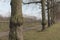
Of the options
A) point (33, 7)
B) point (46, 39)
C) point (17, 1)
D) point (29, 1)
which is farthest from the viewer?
point (33, 7)

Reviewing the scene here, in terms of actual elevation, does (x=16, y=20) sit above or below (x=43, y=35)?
above

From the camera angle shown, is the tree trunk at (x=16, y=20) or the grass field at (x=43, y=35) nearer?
the tree trunk at (x=16, y=20)

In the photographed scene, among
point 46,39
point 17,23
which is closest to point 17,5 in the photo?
point 17,23

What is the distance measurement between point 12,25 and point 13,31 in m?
0.28

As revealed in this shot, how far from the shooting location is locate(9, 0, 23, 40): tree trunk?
8.38 meters

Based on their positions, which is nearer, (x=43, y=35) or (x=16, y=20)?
(x=16, y=20)

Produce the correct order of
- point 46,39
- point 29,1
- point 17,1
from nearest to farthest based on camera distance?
point 17,1, point 46,39, point 29,1

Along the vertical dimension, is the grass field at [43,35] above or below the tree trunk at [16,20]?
below

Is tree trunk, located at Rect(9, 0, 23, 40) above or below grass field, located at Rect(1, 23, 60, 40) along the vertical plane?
above

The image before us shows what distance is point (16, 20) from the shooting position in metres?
8.43

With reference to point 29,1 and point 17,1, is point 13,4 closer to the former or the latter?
point 17,1

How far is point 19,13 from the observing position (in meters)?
8.52

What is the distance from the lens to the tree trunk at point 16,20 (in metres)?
8.38

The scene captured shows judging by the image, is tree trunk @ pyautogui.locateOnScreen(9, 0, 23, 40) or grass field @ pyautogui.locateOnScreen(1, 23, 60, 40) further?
grass field @ pyautogui.locateOnScreen(1, 23, 60, 40)
